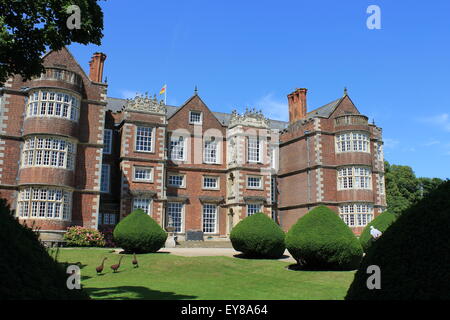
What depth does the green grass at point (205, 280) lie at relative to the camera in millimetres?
12953

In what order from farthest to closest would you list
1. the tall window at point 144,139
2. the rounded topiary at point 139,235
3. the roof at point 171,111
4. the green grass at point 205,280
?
the roof at point 171,111 < the tall window at point 144,139 < the rounded topiary at point 139,235 < the green grass at point 205,280

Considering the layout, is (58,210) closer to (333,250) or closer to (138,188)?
(138,188)

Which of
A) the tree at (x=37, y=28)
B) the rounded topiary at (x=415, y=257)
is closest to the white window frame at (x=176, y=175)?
the tree at (x=37, y=28)

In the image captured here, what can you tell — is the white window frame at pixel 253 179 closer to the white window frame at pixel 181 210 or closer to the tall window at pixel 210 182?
the tall window at pixel 210 182

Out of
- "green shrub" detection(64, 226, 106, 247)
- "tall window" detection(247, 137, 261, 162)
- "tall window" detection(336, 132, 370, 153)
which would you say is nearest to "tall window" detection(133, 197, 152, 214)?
"green shrub" detection(64, 226, 106, 247)

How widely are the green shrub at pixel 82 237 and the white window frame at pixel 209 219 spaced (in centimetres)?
1265

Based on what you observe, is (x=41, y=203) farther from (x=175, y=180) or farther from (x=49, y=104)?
(x=175, y=180)

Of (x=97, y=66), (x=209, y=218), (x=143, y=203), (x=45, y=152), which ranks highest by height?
(x=97, y=66)

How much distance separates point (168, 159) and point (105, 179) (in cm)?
635

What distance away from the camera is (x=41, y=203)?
96.8ft

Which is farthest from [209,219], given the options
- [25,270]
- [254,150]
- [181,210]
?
[25,270]

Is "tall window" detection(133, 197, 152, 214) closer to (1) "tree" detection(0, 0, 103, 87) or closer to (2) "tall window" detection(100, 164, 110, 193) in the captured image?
(2) "tall window" detection(100, 164, 110, 193)

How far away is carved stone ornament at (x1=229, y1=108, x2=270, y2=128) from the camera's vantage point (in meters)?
42.6

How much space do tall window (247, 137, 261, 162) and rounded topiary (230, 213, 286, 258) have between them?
18582 millimetres
